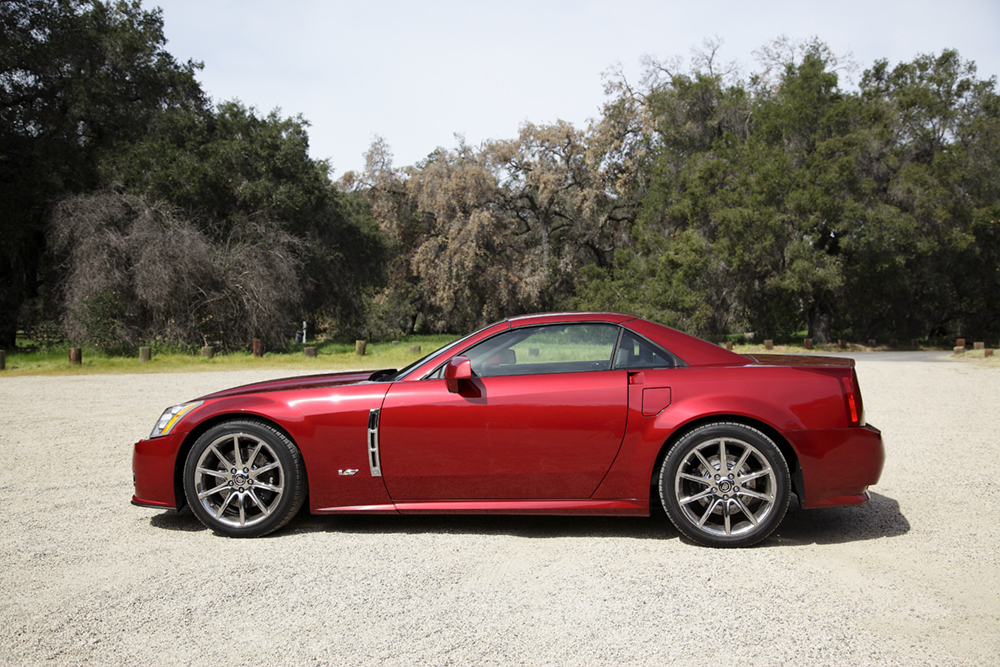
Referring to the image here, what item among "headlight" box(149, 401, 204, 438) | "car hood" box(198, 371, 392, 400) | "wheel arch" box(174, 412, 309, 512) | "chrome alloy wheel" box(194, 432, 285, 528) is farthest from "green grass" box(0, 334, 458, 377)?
"chrome alloy wheel" box(194, 432, 285, 528)

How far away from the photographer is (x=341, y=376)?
5.03m

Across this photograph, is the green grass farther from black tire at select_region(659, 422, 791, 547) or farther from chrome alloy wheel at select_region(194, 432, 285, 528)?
black tire at select_region(659, 422, 791, 547)

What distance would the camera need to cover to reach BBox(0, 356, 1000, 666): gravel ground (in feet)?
9.34

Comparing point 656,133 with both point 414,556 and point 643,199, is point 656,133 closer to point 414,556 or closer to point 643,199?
point 643,199

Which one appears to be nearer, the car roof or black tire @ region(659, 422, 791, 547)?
black tire @ region(659, 422, 791, 547)

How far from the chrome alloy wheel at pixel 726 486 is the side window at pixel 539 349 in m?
0.82

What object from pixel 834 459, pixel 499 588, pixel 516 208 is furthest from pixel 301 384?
pixel 516 208

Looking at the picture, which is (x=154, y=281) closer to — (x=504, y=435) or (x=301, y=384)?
(x=301, y=384)

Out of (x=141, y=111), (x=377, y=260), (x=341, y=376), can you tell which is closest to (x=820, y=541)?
(x=341, y=376)

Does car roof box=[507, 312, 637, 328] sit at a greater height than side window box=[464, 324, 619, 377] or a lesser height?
greater

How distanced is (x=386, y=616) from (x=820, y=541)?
2667 mm

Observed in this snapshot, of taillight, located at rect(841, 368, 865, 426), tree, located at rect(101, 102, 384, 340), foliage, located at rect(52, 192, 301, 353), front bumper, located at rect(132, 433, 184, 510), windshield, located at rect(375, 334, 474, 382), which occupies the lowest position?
front bumper, located at rect(132, 433, 184, 510)

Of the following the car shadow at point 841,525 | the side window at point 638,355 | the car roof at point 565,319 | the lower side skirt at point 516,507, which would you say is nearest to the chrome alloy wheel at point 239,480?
the lower side skirt at point 516,507

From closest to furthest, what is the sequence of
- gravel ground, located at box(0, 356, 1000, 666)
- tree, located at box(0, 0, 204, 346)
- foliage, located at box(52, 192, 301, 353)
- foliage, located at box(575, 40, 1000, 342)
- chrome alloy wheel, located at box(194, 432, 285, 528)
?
gravel ground, located at box(0, 356, 1000, 666)
chrome alloy wheel, located at box(194, 432, 285, 528)
foliage, located at box(52, 192, 301, 353)
tree, located at box(0, 0, 204, 346)
foliage, located at box(575, 40, 1000, 342)
